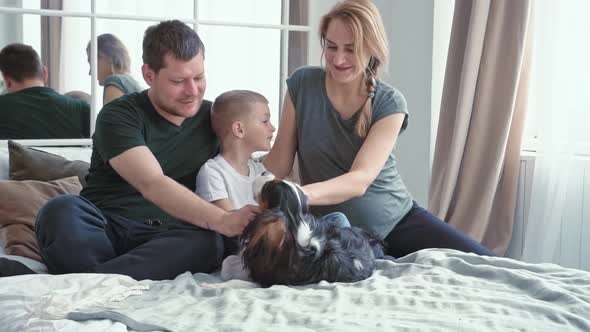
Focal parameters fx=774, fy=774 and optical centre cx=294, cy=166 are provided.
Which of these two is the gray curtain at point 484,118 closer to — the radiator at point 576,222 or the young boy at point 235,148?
the radiator at point 576,222

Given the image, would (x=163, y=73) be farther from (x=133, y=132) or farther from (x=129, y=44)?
(x=129, y=44)

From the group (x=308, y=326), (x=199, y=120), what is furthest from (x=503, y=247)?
(x=308, y=326)

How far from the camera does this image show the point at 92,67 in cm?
315

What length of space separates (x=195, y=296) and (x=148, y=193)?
18.9 inches

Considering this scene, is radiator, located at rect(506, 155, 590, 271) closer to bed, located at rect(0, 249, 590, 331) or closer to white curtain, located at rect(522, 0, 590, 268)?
white curtain, located at rect(522, 0, 590, 268)

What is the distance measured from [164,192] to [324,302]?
658mm

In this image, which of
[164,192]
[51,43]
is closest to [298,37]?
[51,43]

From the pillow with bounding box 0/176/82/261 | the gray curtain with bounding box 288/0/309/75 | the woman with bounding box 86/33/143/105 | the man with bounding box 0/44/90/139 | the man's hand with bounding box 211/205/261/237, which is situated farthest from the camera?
the gray curtain with bounding box 288/0/309/75

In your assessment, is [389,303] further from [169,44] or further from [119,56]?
[119,56]

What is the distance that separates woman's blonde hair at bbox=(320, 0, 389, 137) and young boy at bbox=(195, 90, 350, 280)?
12.0 inches

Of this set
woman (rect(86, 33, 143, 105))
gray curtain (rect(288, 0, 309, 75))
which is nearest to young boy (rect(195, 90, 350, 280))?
woman (rect(86, 33, 143, 105))

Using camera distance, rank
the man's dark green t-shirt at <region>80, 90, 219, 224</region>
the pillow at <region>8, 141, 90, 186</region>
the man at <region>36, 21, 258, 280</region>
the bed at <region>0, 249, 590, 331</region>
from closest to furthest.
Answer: the bed at <region>0, 249, 590, 331</region>, the man at <region>36, 21, 258, 280</region>, the man's dark green t-shirt at <region>80, 90, 219, 224</region>, the pillow at <region>8, 141, 90, 186</region>

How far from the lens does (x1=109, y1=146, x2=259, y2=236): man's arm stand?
2.01 m

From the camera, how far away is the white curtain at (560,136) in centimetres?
331
